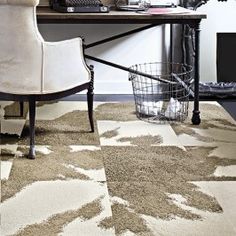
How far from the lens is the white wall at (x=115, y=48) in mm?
4121

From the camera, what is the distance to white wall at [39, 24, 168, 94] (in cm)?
412

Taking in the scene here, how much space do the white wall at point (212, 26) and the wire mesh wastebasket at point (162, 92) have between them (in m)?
0.26

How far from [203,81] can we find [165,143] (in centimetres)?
153

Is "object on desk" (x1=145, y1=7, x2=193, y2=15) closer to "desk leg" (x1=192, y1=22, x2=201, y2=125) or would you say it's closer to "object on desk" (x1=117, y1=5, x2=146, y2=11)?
"object on desk" (x1=117, y1=5, x2=146, y2=11)

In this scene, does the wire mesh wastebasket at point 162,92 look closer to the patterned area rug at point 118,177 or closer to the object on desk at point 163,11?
the patterned area rug at point 118,177

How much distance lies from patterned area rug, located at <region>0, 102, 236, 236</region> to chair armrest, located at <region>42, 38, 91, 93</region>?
0.37 meters

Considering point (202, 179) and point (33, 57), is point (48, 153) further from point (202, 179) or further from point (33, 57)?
point (202, 179)

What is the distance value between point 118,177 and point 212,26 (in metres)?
2.30

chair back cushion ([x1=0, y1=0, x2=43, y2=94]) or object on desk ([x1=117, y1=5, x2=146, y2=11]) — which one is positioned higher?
object on desk ([x1=117, y1=5, x2=146, y2=11])

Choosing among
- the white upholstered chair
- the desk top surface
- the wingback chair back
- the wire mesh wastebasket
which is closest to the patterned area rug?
the wire mesh wastebasket

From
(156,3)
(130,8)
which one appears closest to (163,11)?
(130,8)

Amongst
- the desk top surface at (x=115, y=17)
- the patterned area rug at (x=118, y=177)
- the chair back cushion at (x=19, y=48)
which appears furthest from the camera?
the desk top surface at (x=115, y=17)

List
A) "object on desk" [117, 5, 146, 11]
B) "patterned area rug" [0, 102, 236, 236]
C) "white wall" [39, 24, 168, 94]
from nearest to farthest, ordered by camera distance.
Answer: "patterned area rug" [0, 102, 236, 236]
"object on desk" [117, 5, 146, 11]
"white wall" [39, 24, 168, 94]

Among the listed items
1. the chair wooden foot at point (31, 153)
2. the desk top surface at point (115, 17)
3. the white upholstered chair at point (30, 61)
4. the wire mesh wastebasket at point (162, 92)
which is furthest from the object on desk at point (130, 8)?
the chair wooden foot at point (31, 153)
